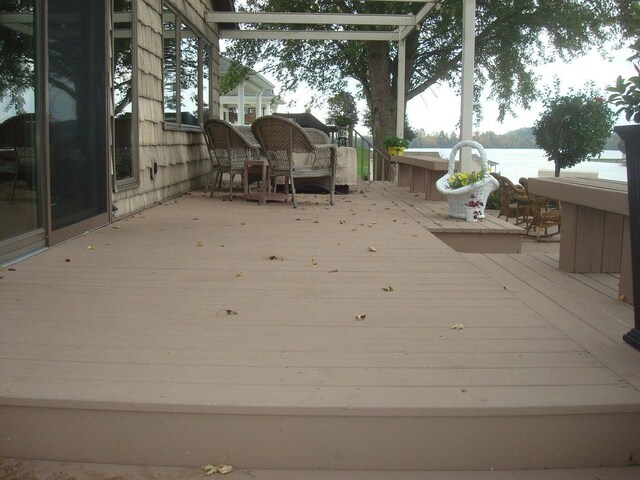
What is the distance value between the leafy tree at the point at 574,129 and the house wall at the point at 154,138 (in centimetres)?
1021

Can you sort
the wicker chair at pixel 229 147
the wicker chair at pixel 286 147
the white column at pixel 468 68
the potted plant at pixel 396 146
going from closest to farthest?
the wicker chair at pixel 286 147 < the white column at pixel 468 68 < the wicker chair at pixel 229 147 < the potted plant at pixel 396 146

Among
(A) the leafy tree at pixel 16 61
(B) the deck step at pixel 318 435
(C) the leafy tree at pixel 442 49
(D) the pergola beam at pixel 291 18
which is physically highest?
(C) the leafy tree at pixel 442 49

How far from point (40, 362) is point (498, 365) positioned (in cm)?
148

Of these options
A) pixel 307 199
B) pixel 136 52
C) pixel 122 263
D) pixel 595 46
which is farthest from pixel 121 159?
pixel 595 46

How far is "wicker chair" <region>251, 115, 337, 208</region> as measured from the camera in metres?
7.15

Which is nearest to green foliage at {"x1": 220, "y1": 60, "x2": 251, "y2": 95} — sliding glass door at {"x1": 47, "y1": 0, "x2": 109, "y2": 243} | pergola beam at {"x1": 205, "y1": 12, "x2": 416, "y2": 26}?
pergola beam at {"x1": 205, "y1": 12, "x2": 416, "y2": 26}

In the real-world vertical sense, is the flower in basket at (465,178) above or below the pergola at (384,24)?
below

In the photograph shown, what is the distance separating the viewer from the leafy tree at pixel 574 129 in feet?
54.0

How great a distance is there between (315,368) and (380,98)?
15.6 meters

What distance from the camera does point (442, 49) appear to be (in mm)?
18281

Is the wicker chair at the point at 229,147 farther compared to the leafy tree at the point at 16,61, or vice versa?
the wicker chair at the point at 229,147

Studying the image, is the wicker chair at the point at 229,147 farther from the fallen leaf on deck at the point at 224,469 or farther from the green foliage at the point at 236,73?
the green foliage at the point at 236,73

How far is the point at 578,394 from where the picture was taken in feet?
6.79

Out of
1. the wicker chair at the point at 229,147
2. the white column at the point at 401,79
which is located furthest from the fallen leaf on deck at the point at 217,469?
the white column at the point at 401,79
